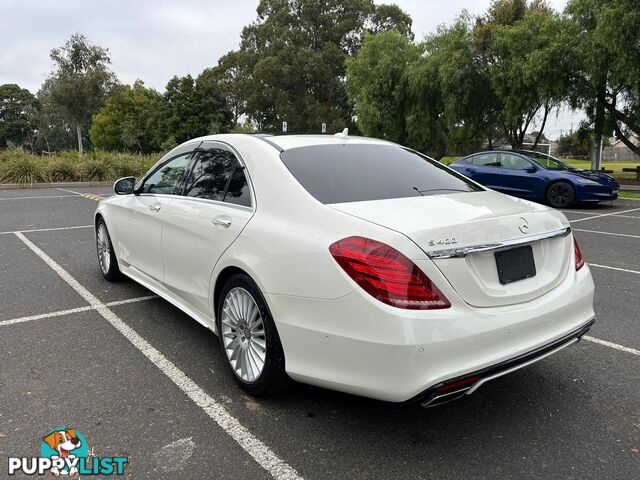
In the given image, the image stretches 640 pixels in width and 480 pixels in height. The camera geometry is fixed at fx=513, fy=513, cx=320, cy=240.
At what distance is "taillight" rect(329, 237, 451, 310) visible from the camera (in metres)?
2.33

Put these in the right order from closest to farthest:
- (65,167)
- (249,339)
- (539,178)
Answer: (249,339) < (539,178) < (65,167)

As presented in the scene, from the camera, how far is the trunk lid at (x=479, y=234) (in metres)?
2.43

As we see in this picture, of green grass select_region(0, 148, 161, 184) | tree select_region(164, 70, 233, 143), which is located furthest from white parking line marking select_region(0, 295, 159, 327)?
tree select_region(164, 70, 233, 143)

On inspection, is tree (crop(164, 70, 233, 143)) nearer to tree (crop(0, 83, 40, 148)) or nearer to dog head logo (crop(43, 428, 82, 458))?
tree (crop(0, 83, 40, 148))

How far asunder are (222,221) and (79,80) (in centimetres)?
3904

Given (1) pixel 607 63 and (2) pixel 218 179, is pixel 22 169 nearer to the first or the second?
(2) pixel 218 179

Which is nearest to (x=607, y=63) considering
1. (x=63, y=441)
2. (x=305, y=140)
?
(x=305, y=140)

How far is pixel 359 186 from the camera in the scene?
10.1 ft

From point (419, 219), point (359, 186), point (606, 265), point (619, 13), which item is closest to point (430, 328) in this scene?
point (419, 219)

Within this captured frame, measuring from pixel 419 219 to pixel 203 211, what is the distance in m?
1.61

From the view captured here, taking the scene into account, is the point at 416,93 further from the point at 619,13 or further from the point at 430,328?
the point at 430,328

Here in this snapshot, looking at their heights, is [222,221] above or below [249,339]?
above

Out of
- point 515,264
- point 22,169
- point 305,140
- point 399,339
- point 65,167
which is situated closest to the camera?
point 399,339

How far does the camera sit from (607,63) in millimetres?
17312
